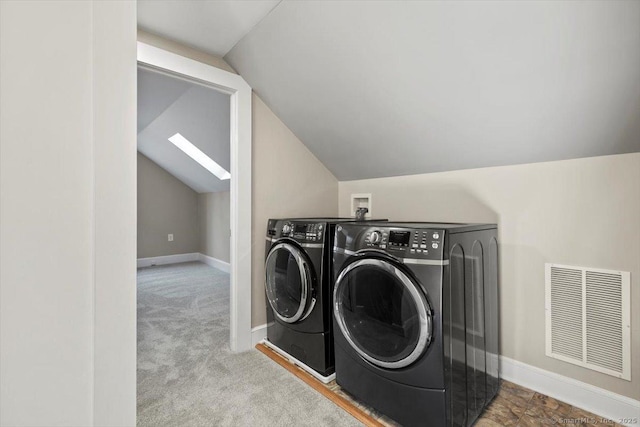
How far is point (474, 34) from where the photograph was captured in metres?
1.27

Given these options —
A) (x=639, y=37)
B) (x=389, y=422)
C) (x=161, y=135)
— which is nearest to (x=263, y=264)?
(x=389, y=422)

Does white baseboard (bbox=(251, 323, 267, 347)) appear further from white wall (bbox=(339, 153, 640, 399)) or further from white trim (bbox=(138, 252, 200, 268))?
white trim (bbox=(138, 252, 200, 268))

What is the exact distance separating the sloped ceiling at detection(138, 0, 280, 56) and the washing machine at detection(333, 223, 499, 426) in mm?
1316

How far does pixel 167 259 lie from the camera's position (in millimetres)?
5176

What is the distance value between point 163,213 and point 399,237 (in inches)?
196

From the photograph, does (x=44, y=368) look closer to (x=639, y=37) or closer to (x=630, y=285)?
(x=639, y=37)

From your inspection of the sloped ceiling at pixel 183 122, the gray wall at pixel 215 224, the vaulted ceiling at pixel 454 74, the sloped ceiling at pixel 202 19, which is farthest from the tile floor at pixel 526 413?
the gray wall at pixel 215 224

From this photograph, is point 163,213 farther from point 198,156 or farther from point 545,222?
point 545,222

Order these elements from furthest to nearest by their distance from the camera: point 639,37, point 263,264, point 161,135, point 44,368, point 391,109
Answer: point 161,135, point 263,264, point 391,109, point 639,37, point 44,368

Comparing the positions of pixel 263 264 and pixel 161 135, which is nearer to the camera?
pixel 263 264

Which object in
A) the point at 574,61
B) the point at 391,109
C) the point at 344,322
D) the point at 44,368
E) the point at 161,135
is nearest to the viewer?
the point at 44,368

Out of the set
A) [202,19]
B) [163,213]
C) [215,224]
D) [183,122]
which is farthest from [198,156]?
[202,19]

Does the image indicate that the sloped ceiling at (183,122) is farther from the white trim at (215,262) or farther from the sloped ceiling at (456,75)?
the white trim at (215,262)

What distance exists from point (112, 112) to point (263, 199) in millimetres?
1668
